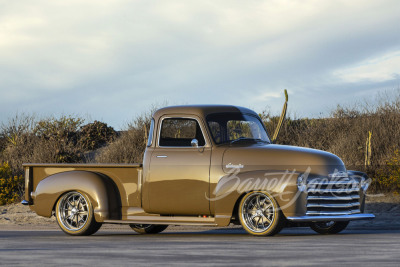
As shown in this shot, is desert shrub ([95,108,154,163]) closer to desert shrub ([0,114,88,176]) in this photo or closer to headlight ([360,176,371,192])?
desert shrub ([0,114,88,176])

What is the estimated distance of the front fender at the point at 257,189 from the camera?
12188 millimetres

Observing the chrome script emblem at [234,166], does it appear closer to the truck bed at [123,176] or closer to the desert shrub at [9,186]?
the truck bed at [123,176]

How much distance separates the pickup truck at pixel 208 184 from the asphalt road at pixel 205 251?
17.1 inches

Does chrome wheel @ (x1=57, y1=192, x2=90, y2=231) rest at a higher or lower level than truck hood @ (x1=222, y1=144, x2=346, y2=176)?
lower

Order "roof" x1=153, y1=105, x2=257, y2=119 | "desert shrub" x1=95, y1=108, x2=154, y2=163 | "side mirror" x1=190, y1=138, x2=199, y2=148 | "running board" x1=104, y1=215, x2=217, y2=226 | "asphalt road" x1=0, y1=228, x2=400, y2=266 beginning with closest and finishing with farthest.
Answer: "asphalt road" x1=0, y1=228, x2=400, y2=266 < "running board" x1=104, y1=215, x2=217, y2=226 < "side mirror" x1=190, y1=138, x2=199, y2=148 < "roof" x1=153, y1=105, x2=257, y2=119 < "desert shrub" x1=95, y1=108, x2=154, y2=163

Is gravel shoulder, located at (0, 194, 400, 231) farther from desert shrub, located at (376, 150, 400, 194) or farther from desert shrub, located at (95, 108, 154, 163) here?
desert shrub, located at (95, 108, 154, 163)

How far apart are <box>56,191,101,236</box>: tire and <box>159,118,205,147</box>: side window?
1.90 metres

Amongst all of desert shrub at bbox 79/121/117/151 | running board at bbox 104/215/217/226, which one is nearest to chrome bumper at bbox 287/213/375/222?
running board at bbox 104/215/217/226

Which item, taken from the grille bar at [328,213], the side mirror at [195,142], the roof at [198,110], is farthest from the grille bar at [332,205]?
the roof at [198,110]

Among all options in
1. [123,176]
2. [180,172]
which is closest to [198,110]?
[180,172]

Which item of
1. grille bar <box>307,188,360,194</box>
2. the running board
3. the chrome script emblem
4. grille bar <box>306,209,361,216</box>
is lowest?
the running board

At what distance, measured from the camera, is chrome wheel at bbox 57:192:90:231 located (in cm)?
1405

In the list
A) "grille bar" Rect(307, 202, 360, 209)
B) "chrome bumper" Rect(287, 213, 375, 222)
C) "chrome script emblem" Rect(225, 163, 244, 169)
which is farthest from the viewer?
"chrome script emblem" Rect(225, 163, 244, 169)

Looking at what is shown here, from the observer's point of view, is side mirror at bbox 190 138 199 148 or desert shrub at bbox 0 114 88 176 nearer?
side mirror at bbox 190 138 199 148
